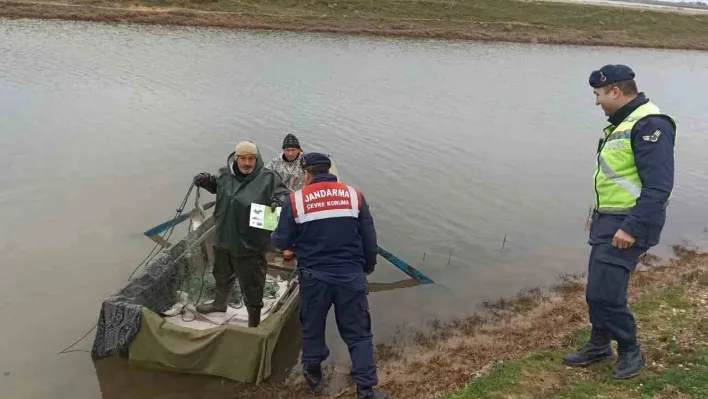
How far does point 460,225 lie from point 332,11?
37.8 metres

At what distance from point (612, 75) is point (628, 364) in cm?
240

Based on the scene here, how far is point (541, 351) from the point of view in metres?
5.93

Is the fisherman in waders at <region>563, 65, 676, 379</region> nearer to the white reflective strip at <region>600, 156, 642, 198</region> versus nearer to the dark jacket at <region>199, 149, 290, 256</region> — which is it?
the white reflective strip at <region>600, 156, 642, 198</region>

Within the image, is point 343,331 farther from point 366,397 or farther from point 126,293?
point 126,293

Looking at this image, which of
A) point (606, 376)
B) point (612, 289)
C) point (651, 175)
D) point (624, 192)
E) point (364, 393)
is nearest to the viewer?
point (651, 175)

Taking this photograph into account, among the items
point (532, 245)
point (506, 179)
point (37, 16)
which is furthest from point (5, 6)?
point (532, 245)

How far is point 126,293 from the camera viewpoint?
19.7ft

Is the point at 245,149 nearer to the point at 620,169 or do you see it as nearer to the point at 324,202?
the point at 324,202

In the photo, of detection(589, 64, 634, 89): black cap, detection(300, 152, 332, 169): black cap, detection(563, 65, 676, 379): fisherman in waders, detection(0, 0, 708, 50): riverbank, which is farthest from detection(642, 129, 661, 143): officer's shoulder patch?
detection(0, 0, 708, 50): riverbank

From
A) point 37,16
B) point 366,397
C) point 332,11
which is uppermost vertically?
point 332,11

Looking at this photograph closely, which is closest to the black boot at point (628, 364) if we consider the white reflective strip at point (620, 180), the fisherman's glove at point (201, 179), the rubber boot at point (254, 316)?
the white reflective strip at point (620, 180)

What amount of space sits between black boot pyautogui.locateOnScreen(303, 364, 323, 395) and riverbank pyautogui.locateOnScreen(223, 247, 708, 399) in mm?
125

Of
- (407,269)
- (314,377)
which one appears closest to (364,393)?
(314,377)

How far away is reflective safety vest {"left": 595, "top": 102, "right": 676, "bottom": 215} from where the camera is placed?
4199 millimetres
